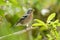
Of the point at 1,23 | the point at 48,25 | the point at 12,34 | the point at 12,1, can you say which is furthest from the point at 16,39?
Result: the point at 12,1

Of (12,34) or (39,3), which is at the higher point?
(39,3)

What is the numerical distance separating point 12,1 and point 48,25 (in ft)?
2.24

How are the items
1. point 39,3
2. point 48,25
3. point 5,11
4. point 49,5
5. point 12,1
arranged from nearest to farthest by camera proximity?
point 48,25
point 5,11
point 12,1
point 39,3
point 49,5

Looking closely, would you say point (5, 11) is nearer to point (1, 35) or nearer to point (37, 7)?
point (1, 35)

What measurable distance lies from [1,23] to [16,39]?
0.22 meters

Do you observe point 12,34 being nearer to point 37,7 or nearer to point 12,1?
point 12,1

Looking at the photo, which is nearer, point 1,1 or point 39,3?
point 1,1

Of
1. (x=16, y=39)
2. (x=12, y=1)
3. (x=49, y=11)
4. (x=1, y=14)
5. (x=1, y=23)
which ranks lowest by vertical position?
(x=16, y=39)

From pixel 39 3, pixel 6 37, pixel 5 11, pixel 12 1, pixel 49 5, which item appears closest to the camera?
pixel 6 37

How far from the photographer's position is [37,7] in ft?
14.7

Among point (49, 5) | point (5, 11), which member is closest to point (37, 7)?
point (49, 5)

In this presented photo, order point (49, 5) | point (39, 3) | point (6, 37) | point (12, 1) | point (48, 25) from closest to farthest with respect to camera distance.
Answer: point (6, 37) < point (48, 25) < point (12, 1) < point (39, 3) < point (49, 5)

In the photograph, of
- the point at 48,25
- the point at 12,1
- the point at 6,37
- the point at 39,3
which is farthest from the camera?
the point at 39,3

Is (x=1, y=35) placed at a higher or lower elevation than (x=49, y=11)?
lower
